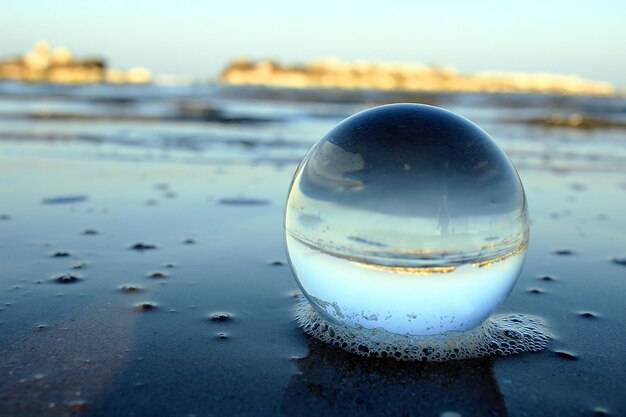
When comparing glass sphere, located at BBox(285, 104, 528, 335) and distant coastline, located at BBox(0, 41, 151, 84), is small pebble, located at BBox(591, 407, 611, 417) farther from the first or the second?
distant coastline, located at BBox(0, 41, 151, 84)

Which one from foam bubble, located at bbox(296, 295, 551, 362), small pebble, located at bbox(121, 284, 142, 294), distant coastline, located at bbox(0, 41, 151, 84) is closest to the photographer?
foam bubble, located at bbox(296, 295, 551, 362)

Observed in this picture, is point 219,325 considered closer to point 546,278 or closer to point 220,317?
point 220,317

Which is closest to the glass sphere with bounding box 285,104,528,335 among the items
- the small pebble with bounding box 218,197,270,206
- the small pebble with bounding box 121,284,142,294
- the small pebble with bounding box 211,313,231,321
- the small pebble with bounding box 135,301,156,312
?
the small pebble with bounding box 211,313,231,321

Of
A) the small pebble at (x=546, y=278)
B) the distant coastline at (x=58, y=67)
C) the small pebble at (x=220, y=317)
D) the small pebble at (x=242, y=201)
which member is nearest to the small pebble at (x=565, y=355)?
the small pebble at (x=546, y=278)

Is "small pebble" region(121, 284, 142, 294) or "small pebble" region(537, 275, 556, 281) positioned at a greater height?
"small pebble" region(537, 275, 556, 281)

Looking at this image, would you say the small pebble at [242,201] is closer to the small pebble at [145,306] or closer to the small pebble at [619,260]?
the small pebble at [145,306]

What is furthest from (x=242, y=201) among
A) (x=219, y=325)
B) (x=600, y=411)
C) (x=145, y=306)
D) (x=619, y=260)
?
(x=600, y=411)

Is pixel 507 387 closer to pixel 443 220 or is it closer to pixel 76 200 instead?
pixel 443 220
